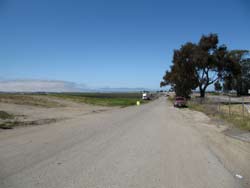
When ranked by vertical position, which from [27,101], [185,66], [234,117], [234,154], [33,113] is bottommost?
[234,117]

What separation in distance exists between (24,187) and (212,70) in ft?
184

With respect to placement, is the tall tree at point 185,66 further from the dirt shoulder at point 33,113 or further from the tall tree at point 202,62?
the dirt shoulder at point 33,113

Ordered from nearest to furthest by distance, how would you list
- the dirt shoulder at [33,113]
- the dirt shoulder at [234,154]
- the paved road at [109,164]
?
1. the paved road at [109,164]
2. the dirt shoulder at [234,154]
3. the dirt shoulder at [33,113]

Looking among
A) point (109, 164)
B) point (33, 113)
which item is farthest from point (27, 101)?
point (109, 164)

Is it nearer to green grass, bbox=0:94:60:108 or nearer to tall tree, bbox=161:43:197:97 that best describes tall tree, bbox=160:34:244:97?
tall tree, bbox=161:43:197:97

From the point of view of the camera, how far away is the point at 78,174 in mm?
6480

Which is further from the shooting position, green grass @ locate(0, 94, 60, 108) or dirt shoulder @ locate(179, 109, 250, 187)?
green grass @ locate(0, 94, 60, 108)

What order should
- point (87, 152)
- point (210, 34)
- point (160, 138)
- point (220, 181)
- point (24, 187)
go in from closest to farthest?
point (24, 187) → point (220, 181) → point (87, 152) → point (160, 138) → point (210, 34)

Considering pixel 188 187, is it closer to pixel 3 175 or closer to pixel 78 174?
pixel 78 174

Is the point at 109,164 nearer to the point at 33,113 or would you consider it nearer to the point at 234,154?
the point at 234,154

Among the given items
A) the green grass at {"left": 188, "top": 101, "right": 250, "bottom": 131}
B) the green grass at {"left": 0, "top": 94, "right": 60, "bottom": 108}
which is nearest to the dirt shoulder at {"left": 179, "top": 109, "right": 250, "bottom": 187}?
the green grass at {"left": 188, "top": 101, "right": 250, "bottom": 131}

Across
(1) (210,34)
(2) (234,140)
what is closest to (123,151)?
(2) (234,140)

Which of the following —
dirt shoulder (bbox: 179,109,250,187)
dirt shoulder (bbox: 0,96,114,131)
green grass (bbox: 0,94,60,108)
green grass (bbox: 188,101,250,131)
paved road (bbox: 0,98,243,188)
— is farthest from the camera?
green grass (bbox: 0,94,60,108)

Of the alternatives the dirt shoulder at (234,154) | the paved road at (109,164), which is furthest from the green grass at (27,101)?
the dirt shoulder at (234,154)
